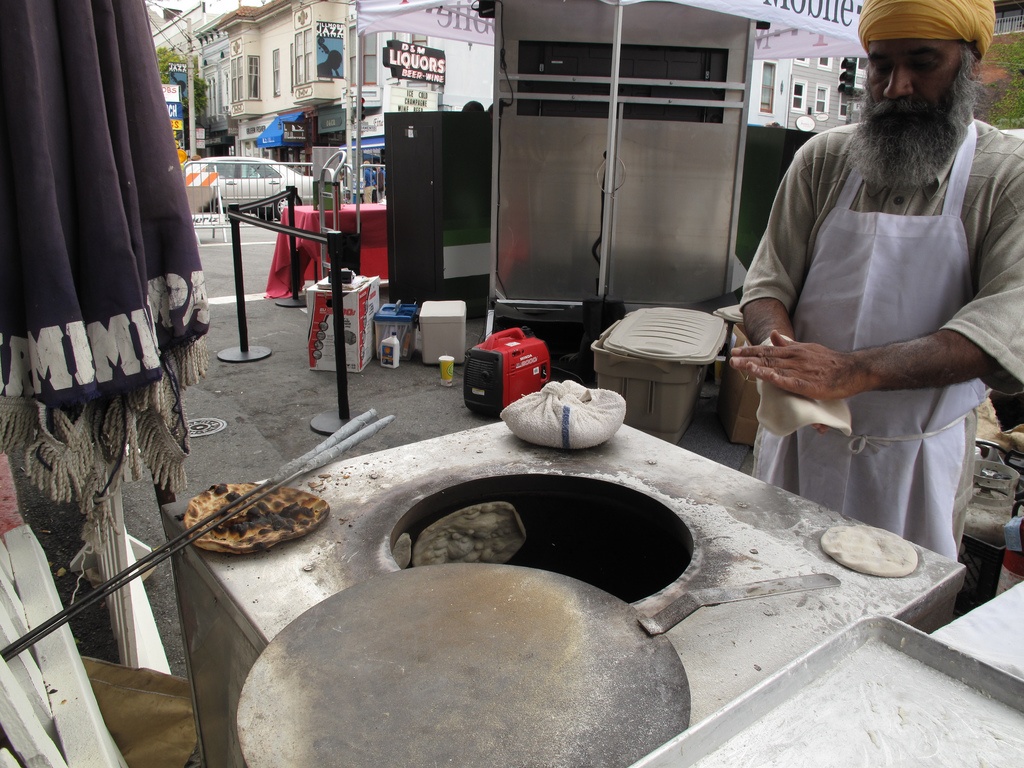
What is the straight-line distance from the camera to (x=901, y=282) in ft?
5.46

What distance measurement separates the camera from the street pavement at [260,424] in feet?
9.39

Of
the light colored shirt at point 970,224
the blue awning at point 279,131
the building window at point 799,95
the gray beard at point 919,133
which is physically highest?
the building window at point 799,95

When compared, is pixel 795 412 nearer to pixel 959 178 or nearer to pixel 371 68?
pixel 959 178

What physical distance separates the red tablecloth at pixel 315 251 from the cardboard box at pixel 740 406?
499 centimetres

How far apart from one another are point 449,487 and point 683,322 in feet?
11.1

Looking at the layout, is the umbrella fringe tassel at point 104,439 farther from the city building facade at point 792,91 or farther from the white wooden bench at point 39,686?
the city building facade at point 792,91

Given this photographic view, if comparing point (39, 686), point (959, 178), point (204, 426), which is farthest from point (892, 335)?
point (204, 426)

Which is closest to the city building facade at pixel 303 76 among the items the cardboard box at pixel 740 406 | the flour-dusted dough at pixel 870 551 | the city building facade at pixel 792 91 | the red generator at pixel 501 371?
the city building facade at pixel 792 91

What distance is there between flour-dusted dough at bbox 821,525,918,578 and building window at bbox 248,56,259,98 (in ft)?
130

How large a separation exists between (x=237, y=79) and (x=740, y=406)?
131 feet

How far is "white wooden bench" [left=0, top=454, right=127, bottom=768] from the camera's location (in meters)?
1.09

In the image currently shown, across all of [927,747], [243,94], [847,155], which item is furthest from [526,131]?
[243,94]

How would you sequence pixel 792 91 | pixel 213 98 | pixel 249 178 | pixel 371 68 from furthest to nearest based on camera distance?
pixel 213 98 < pixel 792 91 < pixel 371 68 < pixel 249 178

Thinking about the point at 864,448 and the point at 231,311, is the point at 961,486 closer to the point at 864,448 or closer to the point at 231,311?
the point at 864,448
